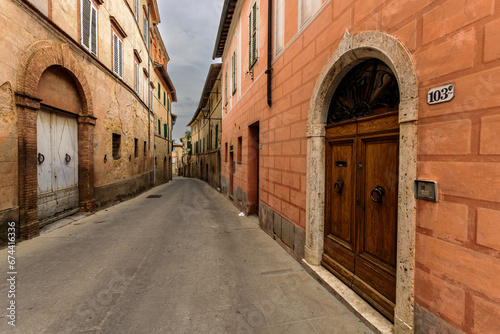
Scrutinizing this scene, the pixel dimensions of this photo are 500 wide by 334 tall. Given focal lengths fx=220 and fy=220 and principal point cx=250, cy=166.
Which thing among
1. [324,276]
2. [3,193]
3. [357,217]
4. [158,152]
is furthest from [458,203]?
[158,152]

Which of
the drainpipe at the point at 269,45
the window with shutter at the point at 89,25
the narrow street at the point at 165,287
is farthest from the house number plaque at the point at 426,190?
the window with shutter at the point at 89,25

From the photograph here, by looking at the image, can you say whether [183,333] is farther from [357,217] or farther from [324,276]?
[357,217]

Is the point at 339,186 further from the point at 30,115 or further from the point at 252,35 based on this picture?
the point at 30,115

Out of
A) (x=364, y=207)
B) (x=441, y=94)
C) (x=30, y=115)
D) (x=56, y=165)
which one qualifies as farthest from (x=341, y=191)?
(x=56, y=165)

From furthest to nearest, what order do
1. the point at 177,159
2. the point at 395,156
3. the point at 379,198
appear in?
1. the point at 177,159
2. the point at 379,198
3. the point at 395,156

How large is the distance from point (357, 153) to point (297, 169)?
1.31 metres

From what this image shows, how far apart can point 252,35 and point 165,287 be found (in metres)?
7.00

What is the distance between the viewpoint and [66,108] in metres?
6.62

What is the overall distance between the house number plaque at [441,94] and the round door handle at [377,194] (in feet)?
3.44

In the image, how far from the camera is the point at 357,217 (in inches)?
116

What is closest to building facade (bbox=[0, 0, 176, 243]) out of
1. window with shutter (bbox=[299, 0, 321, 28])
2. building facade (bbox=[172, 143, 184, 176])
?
window with shutter (bbox=[299, 0, 321, 28])

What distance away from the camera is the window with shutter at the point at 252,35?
6590 mm

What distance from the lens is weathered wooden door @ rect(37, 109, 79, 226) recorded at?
5773 mm

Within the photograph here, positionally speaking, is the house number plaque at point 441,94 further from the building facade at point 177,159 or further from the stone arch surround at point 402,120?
the building facade at point 177,159
